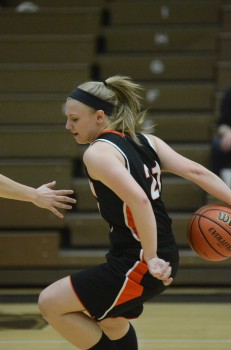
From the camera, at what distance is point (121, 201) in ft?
10.5

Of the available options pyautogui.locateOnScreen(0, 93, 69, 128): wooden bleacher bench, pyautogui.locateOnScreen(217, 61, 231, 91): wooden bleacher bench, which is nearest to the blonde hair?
pyautogui.locateOnScreen(0, 93, 69, 128): wooden bleacher bench

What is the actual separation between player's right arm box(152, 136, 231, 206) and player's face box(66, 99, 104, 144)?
12.1 inches

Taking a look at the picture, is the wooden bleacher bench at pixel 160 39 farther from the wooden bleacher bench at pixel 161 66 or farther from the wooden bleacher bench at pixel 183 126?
the wooden bleacher bench at pixel 183 126

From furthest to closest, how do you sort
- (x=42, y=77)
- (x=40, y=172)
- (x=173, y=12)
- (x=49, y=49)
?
(x=173, y=12) < (x=49, y=49) < (x=42, y=77) < (x=40, y=172)

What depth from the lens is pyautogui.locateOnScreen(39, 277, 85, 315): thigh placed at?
326cm

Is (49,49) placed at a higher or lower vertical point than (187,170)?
lower

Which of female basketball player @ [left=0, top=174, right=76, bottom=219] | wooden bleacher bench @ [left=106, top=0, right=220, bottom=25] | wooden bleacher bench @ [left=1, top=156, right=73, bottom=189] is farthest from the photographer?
wooden bleacher bench @ [left=106, top=0, right=220, bottom=25]

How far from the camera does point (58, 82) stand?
738 centimetres

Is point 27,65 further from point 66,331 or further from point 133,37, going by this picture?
point 66,331

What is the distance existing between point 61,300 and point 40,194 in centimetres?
57

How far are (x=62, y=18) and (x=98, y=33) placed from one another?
1.36ft

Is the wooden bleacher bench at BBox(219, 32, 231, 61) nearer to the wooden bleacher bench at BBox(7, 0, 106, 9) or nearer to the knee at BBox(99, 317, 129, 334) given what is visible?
the wooden bleacher bench at BBox(7, 0, 106, 9)

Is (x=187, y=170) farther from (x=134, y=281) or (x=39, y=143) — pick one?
(x=39, y=143)

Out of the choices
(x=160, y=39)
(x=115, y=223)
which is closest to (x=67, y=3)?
(x=160, y=39)
